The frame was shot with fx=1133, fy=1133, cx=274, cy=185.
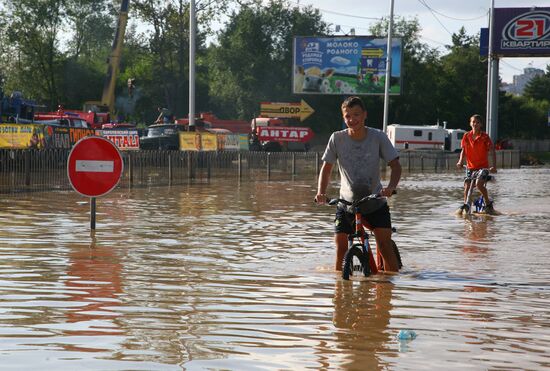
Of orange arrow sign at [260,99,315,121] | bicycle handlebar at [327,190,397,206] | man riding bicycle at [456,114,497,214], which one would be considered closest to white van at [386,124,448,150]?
orange arrow sign at [260,99,315,121]

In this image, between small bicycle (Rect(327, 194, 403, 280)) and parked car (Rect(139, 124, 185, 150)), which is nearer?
small bicycle (Rect(327, 194, 403, 280))

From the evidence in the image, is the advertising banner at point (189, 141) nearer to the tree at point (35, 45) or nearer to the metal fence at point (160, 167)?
the metal fence at point (160, 167)

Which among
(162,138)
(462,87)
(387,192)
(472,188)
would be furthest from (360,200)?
(462,87)

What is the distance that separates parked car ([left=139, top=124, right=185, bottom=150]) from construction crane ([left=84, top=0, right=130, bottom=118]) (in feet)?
44.6

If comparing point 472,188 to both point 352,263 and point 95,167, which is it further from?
point 352,263

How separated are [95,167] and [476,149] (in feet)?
25.8

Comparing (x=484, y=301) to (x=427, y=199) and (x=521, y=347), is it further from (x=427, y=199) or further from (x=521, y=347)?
(x=427, y=199)

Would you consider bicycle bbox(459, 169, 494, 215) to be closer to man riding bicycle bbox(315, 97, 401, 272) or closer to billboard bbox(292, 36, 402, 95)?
man riding bicycle bbox(315, 97, 401, 272)

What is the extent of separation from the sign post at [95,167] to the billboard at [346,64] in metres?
53.9

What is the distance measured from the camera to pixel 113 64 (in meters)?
61.7

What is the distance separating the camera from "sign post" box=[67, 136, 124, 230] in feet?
41.8

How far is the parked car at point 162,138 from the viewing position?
46.5 m

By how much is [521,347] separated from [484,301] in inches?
78.2

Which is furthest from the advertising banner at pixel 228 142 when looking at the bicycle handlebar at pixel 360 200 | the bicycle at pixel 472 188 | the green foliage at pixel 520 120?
the green foliage at pixel 520 120
